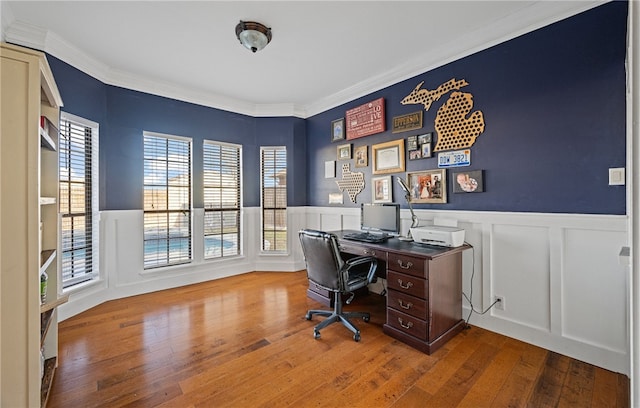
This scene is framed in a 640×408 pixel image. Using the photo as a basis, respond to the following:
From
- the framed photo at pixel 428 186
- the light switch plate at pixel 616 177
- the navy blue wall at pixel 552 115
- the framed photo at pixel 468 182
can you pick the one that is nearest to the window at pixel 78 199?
the framed photo at pixel 428 186

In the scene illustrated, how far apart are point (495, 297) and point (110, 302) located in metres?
4.07

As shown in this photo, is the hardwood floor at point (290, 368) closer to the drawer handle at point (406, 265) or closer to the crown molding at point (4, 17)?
the drawer handle at point (406, 265)

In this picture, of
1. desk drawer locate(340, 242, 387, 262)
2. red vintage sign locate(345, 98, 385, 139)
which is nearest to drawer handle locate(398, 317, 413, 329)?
desk drawer locate(340, 242, 387, 262)

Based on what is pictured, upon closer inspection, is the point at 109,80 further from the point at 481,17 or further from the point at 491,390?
the point at 491,390

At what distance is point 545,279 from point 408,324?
1.13 metres

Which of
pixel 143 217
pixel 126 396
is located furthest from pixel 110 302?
pixel 126 396

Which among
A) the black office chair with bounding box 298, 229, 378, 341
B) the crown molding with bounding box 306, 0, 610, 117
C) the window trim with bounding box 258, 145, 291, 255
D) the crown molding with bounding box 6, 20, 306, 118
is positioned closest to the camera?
the crown molding with bounding box 306, 0, 610, 117

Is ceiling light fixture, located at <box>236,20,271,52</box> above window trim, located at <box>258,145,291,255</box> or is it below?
above

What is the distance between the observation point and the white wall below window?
184cm

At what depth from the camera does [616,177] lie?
1809mm

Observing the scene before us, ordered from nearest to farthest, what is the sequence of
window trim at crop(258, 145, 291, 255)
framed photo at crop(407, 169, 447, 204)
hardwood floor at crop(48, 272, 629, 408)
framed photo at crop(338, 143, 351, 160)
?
1. hardwood floor at crop(48, 272, 629, 408)
2. framed photo at crop(407, 169, 447, 204)
3. framed photo at crop(338, 143, 351, 160)
4. window trim at crop(258, 145, 291, 255)

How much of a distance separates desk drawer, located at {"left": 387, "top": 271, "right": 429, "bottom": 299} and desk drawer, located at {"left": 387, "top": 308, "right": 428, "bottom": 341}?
0.20 meters

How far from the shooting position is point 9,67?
1.19 metres

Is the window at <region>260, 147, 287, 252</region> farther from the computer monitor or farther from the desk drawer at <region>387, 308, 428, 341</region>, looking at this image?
the desk drawer at <region>387, 308, 428, 341</region>
